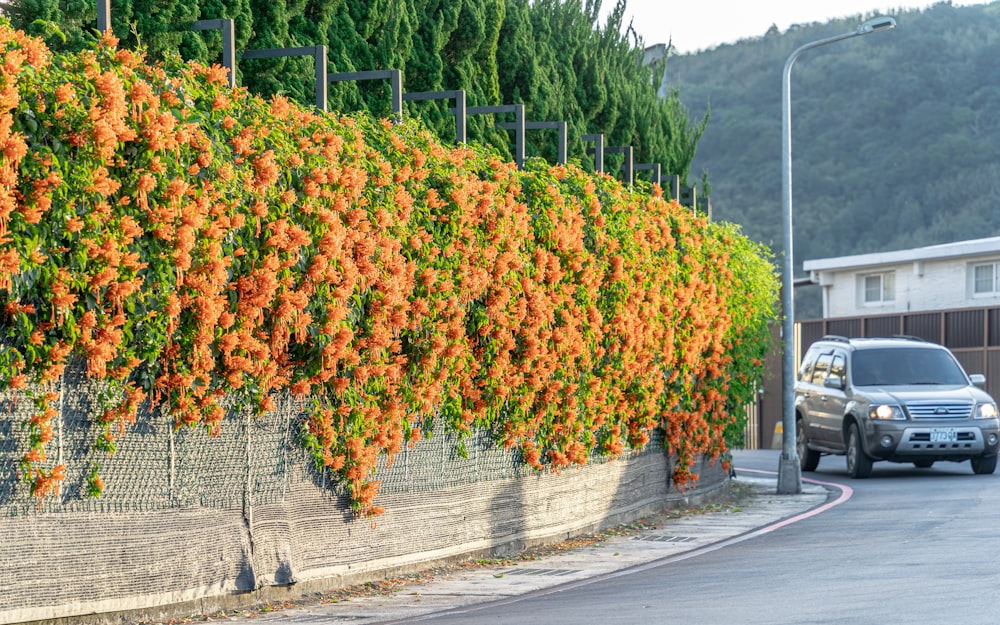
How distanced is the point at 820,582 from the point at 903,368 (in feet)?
43.7

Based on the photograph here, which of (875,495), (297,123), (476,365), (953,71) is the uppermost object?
(953,71)

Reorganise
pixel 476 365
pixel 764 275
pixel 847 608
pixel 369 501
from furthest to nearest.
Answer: pixel 764 275 → pixel 476 365 → pixel 369 501 → pixel 847 608

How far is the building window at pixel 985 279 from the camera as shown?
132ft

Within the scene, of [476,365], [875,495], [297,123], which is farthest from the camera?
[875,495]

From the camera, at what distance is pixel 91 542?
885 centimetres

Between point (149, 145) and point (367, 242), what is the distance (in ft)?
7.26

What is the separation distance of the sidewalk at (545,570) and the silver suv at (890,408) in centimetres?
340

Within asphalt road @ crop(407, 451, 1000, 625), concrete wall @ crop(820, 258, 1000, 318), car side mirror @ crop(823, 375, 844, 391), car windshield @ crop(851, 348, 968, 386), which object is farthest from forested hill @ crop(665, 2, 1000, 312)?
asphalt road @ crop(407, 451, 1000, 625)

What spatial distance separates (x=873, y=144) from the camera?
70.9 metres

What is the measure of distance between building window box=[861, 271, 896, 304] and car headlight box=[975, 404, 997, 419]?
886 inches

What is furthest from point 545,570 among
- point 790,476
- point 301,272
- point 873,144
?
point 873,144

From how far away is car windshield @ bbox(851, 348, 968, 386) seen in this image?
23.0 m

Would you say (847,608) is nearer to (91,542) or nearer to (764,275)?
(91,542)

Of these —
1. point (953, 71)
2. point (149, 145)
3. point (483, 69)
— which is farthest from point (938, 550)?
point (953, 71)
